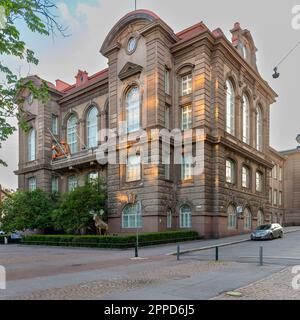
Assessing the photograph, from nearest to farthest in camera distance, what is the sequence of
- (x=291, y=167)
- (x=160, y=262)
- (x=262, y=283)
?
1. (x=262, y=283)
2. (x=160, y=262)
3. (x=291, y=167)

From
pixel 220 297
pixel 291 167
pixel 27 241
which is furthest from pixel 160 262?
pixel 291 167

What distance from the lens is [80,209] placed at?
3603 cm

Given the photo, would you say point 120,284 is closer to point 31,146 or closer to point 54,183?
point 54,183

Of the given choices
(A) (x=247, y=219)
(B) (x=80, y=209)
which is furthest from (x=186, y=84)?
(A) (x=247, y=219)

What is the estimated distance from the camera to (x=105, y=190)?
1537 inches

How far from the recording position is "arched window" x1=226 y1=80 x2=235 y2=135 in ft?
129

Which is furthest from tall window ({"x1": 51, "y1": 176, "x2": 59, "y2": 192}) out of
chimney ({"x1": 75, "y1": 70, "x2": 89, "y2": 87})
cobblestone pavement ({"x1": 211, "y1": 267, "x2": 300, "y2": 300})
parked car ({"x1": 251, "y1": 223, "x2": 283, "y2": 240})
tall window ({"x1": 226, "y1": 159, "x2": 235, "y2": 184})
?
cobblestone pavement ({"x1": 211, "y1": 267, "x2": 300, "y2": 300})

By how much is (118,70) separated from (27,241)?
66.5ft

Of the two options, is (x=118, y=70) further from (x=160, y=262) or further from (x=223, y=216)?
(x=160, y=262)

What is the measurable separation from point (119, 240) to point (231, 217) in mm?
15269

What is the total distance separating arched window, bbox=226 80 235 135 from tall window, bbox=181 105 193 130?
479cm

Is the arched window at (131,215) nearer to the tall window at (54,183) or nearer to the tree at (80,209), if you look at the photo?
the tree at (80,209)

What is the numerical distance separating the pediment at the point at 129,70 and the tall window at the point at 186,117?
19.3ft
